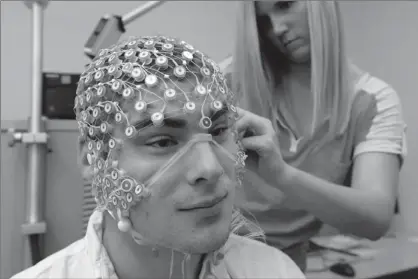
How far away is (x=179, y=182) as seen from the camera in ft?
1.66

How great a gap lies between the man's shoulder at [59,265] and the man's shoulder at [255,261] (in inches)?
10.6

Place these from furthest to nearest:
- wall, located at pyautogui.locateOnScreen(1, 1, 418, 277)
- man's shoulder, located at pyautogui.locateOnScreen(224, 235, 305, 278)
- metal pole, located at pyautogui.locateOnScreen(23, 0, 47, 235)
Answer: metal pole, located at pyautogui.locateOnScreen(23, 0, 47, 235)
man's shoulder, located at pyautogui.locateOnScreen(224, 235, 305, 278)
wall, located at pyautogui.locateOnScreen(1, 1, 418, 277)

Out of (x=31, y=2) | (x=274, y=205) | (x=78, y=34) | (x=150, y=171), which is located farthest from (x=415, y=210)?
(x=78, y=34)

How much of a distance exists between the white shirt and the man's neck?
2 cm

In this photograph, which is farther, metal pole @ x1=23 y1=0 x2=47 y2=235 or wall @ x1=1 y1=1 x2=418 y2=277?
metal pole @ x1=23 y1=0 x2=47 y2=235

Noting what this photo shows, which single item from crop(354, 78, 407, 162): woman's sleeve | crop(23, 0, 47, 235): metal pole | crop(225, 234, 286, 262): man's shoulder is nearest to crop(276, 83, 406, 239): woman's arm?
crop(354, 78, 407, 162): woman's sleeve

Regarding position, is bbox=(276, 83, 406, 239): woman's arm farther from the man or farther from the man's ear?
the man's ear

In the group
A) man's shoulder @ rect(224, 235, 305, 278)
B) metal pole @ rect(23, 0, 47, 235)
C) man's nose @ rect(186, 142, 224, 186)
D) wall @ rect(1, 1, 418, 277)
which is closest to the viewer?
man's nose @ rect(186, 142, 224, 186)

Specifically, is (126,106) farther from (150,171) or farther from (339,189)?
(339,189)

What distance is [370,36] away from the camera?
645mm

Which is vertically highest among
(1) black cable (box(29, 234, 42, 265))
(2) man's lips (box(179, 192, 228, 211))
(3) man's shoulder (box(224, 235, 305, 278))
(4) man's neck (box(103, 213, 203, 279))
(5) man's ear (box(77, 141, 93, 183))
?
(5) man's ear (box(77, 141, 93, 183))

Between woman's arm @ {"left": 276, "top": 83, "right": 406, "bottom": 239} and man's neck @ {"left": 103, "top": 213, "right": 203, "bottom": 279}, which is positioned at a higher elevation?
woman's arm @ {"left": 276, "top": 83, "right": 406, "bottom": 239}

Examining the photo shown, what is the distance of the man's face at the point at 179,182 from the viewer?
504 mm

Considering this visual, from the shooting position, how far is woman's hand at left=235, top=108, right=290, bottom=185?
653mm
